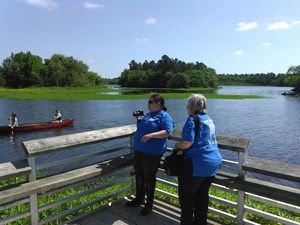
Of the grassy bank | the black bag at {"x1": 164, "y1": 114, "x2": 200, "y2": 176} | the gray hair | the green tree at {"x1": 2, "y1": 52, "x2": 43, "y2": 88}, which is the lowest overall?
the grassy bank

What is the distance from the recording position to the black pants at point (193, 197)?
3.54 m

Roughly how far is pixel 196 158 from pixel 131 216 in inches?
65.1

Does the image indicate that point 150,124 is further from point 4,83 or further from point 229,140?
point 4,83

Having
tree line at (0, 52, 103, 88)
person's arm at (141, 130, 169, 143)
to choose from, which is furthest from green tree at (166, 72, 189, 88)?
person's arm at (141, 130, 169, 143)

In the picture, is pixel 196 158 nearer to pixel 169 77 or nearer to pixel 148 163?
pixel 148 163

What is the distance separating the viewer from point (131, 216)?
437cm

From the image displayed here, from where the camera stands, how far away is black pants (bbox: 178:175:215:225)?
11.6ft

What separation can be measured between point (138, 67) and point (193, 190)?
186 meters

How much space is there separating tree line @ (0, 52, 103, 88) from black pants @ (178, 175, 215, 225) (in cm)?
10648

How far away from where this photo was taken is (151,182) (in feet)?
14.4

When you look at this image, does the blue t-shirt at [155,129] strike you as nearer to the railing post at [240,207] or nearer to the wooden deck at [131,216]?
the wooden deck at [131,216]

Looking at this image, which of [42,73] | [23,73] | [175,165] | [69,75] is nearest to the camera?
[175,165]

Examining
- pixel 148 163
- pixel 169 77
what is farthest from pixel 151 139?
pixel 169 77

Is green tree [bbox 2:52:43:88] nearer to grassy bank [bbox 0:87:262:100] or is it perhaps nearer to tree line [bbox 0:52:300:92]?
tree line [bbox 0:52:300:92]
